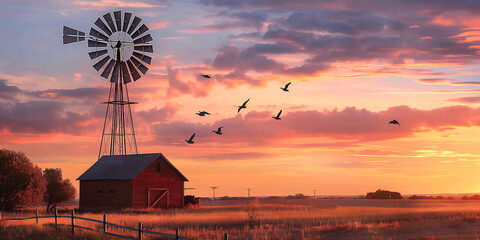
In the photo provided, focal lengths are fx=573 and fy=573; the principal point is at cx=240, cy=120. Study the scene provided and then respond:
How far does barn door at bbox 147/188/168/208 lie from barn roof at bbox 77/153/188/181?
275cm

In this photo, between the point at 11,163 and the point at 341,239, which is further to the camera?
the point at 11,163

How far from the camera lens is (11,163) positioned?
198ft

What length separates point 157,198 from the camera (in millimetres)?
60562

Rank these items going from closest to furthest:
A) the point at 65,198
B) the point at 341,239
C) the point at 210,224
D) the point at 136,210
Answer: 1. the point at 341,239
2. the point at 210,224
3. the point at 136,210
4. the point at 65,198

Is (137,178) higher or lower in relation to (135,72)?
lower

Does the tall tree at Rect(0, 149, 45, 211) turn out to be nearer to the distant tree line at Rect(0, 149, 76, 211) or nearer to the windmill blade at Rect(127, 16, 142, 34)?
the distant tree line at Rect(0, 149, 76, 211)

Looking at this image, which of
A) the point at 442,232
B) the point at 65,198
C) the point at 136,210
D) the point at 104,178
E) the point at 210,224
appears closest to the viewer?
the point at 442,232

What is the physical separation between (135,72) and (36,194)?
1697 cm

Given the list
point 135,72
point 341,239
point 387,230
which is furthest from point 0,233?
point 135,72

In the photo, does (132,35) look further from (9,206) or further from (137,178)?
(9,206)

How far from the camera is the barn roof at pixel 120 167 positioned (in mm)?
59094

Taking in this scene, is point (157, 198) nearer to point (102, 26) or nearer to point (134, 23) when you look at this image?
point (134, 23)

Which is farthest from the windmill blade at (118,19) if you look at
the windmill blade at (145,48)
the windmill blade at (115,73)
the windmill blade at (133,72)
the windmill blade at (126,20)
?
the windmill blade at (133,72)

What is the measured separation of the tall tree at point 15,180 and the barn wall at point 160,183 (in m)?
12.0
